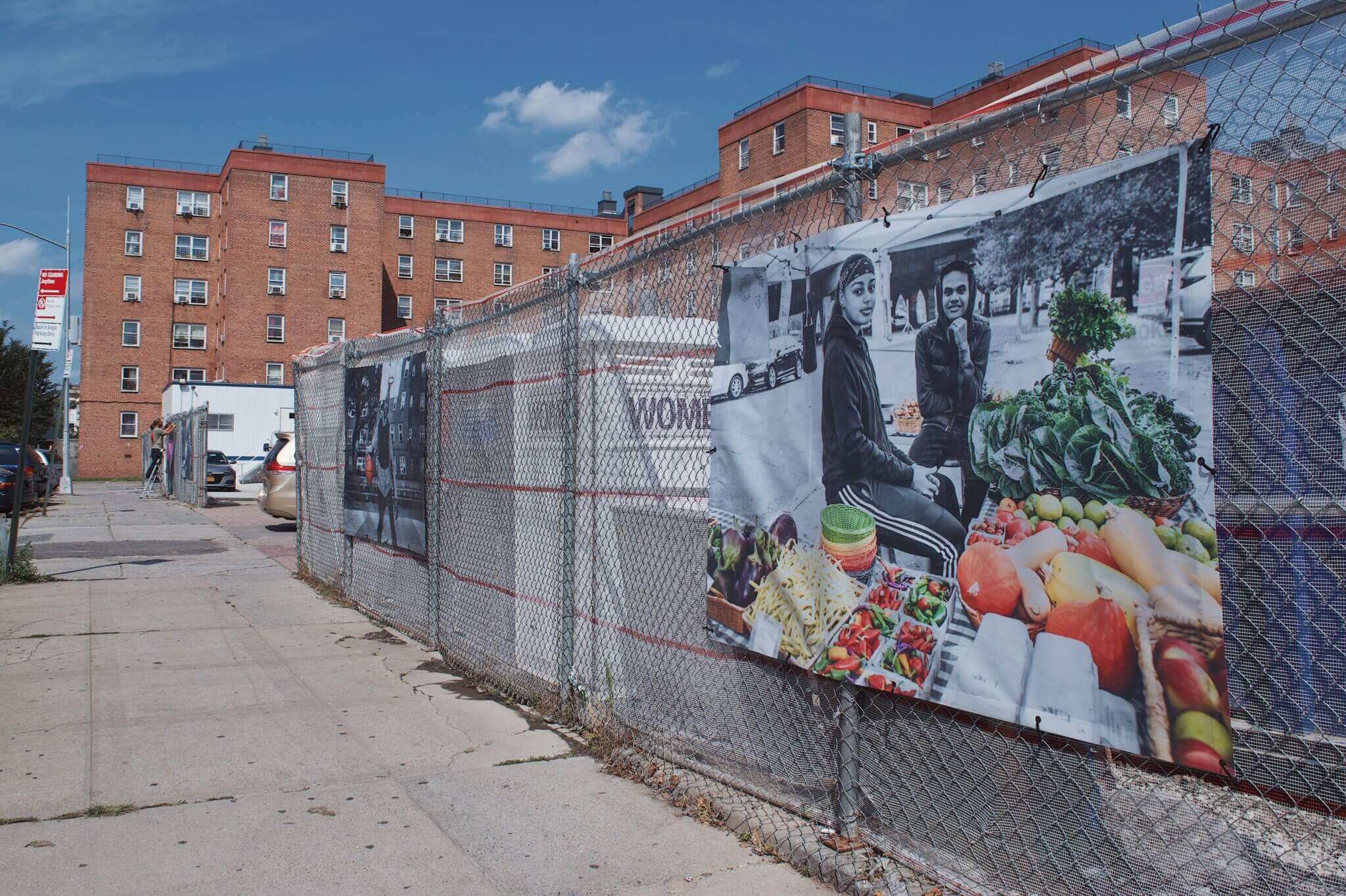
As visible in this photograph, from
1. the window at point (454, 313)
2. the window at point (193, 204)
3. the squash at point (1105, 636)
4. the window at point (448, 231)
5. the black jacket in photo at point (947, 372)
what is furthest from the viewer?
the window at point (448, 231)

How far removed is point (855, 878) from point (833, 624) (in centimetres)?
88

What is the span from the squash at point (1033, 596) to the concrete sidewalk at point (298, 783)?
145 cm

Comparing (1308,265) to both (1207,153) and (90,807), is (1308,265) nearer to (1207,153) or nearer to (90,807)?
(1207,153)

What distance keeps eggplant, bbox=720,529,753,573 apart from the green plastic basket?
20.0 inches

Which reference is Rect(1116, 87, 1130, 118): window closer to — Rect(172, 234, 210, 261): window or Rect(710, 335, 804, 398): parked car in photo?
Rect(710, 335, 804, 398): parked car in photo

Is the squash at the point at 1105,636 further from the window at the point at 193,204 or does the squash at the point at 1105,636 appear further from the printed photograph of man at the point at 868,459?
the window at the point at 193,204

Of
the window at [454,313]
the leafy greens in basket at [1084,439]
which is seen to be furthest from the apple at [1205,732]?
the window at [454,313]

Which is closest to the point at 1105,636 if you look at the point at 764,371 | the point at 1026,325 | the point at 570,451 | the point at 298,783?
A: the point at 1026,325

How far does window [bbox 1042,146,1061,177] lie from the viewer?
3.00 meters

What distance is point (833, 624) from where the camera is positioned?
373 centimetres

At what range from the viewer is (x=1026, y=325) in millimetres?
2945

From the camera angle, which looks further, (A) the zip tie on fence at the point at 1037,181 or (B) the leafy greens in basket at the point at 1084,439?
(A) the zip tie on fence at the point at 1037,181

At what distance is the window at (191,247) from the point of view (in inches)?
2296

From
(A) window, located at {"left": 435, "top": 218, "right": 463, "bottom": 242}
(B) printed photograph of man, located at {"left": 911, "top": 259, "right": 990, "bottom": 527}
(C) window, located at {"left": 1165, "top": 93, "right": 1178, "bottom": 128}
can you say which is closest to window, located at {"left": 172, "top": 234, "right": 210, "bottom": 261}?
(A) window, located at {"left": 435, "top": 218, "right": 463, "bottom": 242}
